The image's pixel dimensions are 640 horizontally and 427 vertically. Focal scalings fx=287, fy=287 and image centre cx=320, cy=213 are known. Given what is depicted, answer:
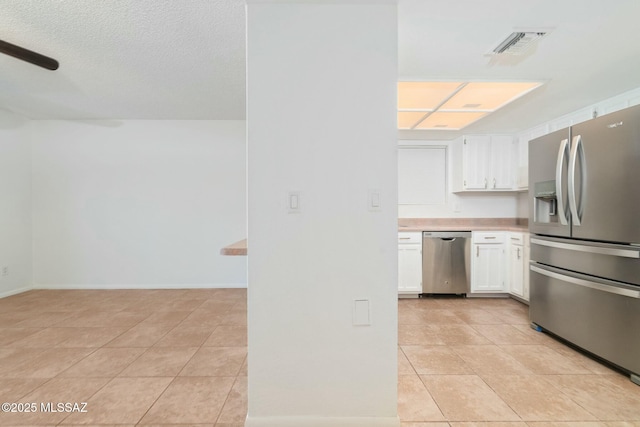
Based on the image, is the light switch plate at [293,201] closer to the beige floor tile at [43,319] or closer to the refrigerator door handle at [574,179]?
the refrigerator door handle at [574,179]

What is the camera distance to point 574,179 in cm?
232

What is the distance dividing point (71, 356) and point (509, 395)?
329cm

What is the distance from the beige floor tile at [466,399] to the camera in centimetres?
165

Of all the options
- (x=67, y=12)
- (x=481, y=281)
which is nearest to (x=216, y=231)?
(x=67, y=12)

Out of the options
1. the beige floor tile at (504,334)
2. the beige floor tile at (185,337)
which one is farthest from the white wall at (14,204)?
the beige floor tile at (504,334)

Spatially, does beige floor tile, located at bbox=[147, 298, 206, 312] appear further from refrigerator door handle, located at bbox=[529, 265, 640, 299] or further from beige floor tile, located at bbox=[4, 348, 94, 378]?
refrigerator door handle, located at bbox=[529, 265, 640, 299]

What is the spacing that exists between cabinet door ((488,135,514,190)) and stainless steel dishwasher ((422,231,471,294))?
959 mm

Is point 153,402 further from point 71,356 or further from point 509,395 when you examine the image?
point 509,395

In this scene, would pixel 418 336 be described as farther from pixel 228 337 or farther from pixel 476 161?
pixel 476 161

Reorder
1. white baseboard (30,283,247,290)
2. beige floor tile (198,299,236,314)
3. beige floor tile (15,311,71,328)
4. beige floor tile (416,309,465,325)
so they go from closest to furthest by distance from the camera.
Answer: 1. beige floor tile (15,311,71,328)
2. beige floor tile (416,309,465,325)
3. beige floor tile (198,299,236,314)
4. white baseboard (30,283,247,290)

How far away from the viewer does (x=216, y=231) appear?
14.5ft

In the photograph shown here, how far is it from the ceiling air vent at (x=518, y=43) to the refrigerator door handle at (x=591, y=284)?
1821 mm

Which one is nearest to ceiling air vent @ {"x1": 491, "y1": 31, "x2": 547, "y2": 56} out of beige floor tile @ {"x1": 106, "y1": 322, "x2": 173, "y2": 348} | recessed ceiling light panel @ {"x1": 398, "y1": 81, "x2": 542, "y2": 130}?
recessed ceiling light panel @ {"x1": 398, "y1": 81, "x2": 542, "y2": 130}

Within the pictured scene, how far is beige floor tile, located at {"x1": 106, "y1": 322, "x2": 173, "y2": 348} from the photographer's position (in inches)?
101
